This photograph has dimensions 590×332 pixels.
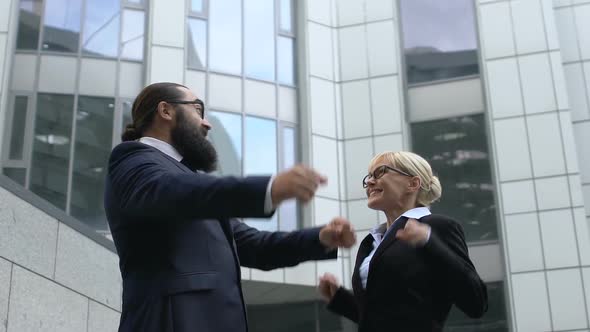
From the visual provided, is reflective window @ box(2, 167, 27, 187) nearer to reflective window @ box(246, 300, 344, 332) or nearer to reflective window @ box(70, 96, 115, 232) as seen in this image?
reflective window @ box(70, 96, 115, 232)

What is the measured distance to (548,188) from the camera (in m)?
19.4

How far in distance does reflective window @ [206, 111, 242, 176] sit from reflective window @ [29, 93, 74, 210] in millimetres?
3348

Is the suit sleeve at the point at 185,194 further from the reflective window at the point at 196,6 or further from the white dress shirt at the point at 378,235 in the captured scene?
the reflective window at the point at 196,6

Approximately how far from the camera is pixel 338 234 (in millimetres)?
3447

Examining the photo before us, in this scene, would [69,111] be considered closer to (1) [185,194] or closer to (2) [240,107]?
(2) [240,107]

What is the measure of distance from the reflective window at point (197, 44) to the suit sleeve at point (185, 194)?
16940mm

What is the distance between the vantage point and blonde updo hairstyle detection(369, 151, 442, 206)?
439 centimetres

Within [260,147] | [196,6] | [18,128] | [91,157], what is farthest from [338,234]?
[196,6]

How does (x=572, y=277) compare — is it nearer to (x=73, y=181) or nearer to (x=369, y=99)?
(x=369, y=99)

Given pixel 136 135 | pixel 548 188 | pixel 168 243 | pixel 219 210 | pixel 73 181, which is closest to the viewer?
pixel 219 210

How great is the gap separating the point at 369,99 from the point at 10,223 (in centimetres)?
1450

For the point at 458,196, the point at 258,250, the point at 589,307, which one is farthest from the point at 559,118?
the point at 258,250

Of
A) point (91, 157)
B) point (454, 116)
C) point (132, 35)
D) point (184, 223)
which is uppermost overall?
point (132, 35)

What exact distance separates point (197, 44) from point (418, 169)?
16.2 m
